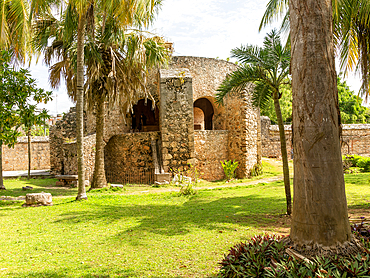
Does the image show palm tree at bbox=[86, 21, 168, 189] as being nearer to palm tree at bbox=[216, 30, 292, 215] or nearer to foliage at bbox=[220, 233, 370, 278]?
palm tree at bbox=[216, 30, 292, 215]

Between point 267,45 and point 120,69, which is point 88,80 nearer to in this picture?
point 120,69

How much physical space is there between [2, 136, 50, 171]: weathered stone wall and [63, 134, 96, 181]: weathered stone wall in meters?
9.46

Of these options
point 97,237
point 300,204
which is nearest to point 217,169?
point 97,237

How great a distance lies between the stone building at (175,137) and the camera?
12.1m

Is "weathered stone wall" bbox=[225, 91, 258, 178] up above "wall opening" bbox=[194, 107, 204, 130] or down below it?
below

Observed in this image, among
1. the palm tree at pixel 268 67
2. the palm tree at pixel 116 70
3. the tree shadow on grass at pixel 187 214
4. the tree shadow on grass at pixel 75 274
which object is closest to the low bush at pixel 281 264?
the tree shadow on grass at pixel 75 274

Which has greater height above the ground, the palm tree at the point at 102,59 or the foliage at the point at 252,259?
the palm tree at the point at 102,59

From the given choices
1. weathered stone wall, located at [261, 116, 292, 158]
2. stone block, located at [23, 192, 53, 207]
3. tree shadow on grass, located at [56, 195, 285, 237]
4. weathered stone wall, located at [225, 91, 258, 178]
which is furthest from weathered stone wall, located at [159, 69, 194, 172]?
weathered stone wall, located at [261, 116, 292, 158]

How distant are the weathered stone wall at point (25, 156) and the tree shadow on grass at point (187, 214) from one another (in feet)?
50.3

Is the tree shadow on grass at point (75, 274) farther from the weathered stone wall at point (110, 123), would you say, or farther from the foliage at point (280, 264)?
the weathered stone wall at point (110, 123)

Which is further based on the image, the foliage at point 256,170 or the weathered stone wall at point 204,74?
the weathered stone wall at point 204,74

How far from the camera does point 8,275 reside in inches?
121

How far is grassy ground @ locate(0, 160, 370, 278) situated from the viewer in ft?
10.8

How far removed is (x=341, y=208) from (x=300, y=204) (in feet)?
1.17
